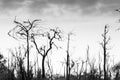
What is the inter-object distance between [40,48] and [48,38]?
6.31 ft

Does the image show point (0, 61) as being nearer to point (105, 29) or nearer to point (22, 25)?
point (105, 29)

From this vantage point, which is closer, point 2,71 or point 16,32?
point 16,32

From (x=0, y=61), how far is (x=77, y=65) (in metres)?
17.7

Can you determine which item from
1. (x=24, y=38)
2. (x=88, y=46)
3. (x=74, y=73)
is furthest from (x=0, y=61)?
(x=24, y=38)

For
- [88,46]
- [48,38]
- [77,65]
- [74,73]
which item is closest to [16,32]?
[48,38]

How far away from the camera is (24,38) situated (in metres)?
29.9

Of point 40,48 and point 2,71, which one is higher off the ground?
point 40,48

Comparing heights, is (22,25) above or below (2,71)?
above

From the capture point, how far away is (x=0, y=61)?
60594 millimetres

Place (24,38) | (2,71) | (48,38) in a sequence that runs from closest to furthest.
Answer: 1. (24,38)
2. (48,38)
3. (2,71)

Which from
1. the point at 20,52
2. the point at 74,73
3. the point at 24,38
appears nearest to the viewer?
the point at 24,38

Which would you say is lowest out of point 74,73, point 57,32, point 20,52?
point 74,73

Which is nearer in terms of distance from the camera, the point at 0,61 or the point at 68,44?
the point at 68,44

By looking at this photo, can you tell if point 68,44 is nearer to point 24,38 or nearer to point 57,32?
point 57,32
